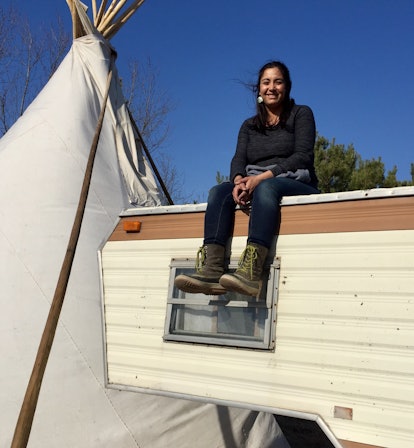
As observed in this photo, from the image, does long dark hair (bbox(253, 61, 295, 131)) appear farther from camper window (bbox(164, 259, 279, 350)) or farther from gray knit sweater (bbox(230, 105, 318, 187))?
camper window (bbox(164, 259, 279, 350))

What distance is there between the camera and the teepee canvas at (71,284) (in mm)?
4000

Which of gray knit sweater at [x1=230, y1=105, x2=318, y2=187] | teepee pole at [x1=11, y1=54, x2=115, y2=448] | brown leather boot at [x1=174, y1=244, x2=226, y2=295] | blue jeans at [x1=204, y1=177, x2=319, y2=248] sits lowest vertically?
teepee pole at [x1=11, y1=54, x2=115, y2=448]

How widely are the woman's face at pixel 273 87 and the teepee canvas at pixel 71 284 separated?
1.66m

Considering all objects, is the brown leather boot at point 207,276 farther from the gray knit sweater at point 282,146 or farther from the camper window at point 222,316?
the gray knit sweater at point 282,146

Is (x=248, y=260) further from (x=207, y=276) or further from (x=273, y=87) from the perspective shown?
(x=273, y=87)

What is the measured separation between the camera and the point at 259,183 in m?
3.18

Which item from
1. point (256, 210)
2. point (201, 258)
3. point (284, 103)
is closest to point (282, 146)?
point (284, 103)

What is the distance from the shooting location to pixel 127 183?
5.72m

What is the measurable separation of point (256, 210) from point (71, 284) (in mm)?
2254

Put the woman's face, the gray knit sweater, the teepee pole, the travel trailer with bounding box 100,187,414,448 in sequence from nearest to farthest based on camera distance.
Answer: the travel trailer with bounding box 100,187,414,448 < the teepee pole < the gray knit sweater < the woman's face

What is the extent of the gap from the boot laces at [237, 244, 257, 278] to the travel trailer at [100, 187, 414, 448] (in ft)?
0.58

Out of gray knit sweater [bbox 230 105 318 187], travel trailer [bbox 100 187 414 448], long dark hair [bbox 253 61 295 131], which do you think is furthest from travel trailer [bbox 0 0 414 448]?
long dark hair [bbox 253 61 295 131]

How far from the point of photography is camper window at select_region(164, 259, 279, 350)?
2973 millimetres

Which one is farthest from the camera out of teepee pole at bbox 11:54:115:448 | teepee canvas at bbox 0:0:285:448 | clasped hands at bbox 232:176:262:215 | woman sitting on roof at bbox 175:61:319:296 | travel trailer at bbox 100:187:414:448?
teepee canvas at bbox 0:0:285:448
